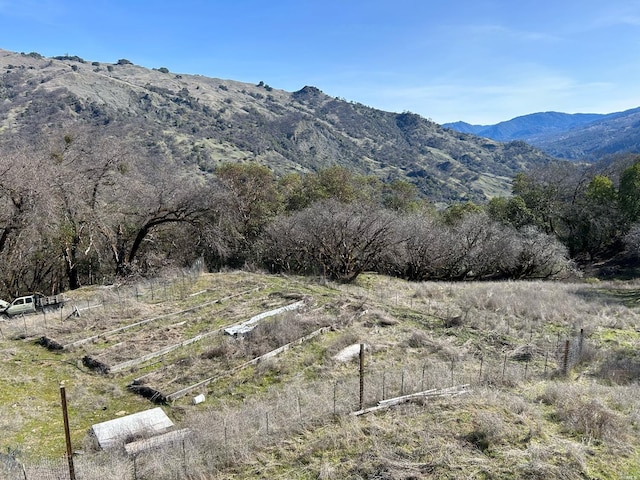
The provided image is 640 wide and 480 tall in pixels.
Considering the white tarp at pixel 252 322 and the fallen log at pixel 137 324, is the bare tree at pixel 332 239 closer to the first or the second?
the fallen log at pixel 137 324

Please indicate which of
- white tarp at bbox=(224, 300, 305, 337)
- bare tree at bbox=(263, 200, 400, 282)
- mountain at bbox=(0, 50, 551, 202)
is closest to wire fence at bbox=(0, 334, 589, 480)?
white tarp at bbox=(224, 300, 305, 337)

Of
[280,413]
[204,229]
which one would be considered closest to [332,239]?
[204,229]

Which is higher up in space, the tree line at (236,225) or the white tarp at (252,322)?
the tree line at (236,225)

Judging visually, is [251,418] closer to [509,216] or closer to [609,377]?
[609,377]

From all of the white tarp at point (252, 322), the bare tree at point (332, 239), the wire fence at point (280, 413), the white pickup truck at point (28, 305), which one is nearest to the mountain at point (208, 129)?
the bare tree at point (332, 239)

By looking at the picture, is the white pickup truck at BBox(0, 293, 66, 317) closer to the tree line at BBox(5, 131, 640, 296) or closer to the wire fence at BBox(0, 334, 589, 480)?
the tree line at BBox(5, 131, 640, 296)

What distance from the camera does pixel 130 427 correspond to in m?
8.14

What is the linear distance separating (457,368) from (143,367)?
8.37m

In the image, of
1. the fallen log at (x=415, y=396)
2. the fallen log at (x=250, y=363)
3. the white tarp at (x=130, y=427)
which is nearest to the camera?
the white tarp at (x=130, y=427)

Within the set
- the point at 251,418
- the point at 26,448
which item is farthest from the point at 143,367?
the point at 251,418

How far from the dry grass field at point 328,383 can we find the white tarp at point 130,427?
0.28 metres

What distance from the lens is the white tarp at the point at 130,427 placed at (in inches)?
304

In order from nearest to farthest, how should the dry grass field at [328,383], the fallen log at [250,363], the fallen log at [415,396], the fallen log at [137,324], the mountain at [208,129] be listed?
1. the dry grass field at [328,383]
2. the fallen log at [415,396]
3. the fallen log at [250,363]
4. the fallen log at [137,324]
5. the mountain at [208,129]

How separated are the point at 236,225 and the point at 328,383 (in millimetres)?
19612
